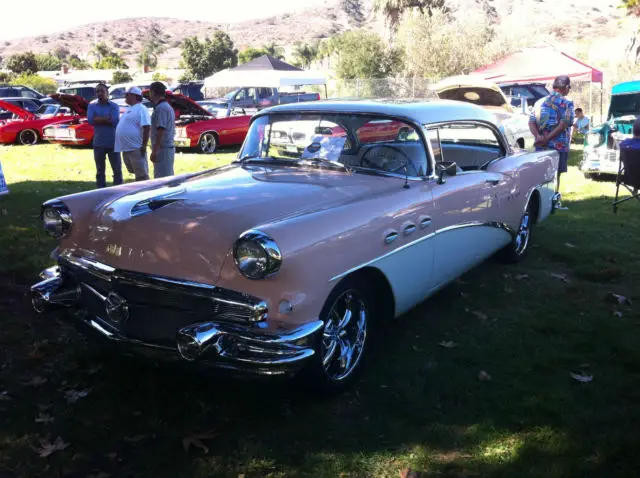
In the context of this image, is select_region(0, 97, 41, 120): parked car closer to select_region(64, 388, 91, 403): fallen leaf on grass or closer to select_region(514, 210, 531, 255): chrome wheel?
select_region(514, 210, 531, 255): chrome wheel

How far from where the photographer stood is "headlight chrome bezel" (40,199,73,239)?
359 centimetres

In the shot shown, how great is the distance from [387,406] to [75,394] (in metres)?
1.81

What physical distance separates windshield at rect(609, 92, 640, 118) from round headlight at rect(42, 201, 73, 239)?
12.3 meters

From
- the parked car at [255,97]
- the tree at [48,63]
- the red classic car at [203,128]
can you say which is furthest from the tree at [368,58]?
the tree at [48,63]

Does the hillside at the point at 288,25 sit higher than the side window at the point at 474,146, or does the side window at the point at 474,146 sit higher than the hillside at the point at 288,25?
the hillside at the point at 288,25

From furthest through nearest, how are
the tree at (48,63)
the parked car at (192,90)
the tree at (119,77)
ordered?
1. the tree at (48,63)
2. the tree at (119,77)
3. the parked car at (192,90)

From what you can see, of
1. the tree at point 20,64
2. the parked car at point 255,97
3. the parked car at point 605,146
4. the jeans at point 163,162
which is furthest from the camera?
the tree at point 20,64

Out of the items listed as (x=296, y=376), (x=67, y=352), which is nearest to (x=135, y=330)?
(x=296, y=376)

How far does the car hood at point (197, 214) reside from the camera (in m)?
3.02

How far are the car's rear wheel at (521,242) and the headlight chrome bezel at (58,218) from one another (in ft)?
12.9

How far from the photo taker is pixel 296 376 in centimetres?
314

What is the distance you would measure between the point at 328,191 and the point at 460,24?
32.2 m

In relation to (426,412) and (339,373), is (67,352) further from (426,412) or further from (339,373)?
(426,412)

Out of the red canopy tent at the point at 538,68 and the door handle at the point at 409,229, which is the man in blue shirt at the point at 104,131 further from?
the red canopy tent at the point at 538,68
